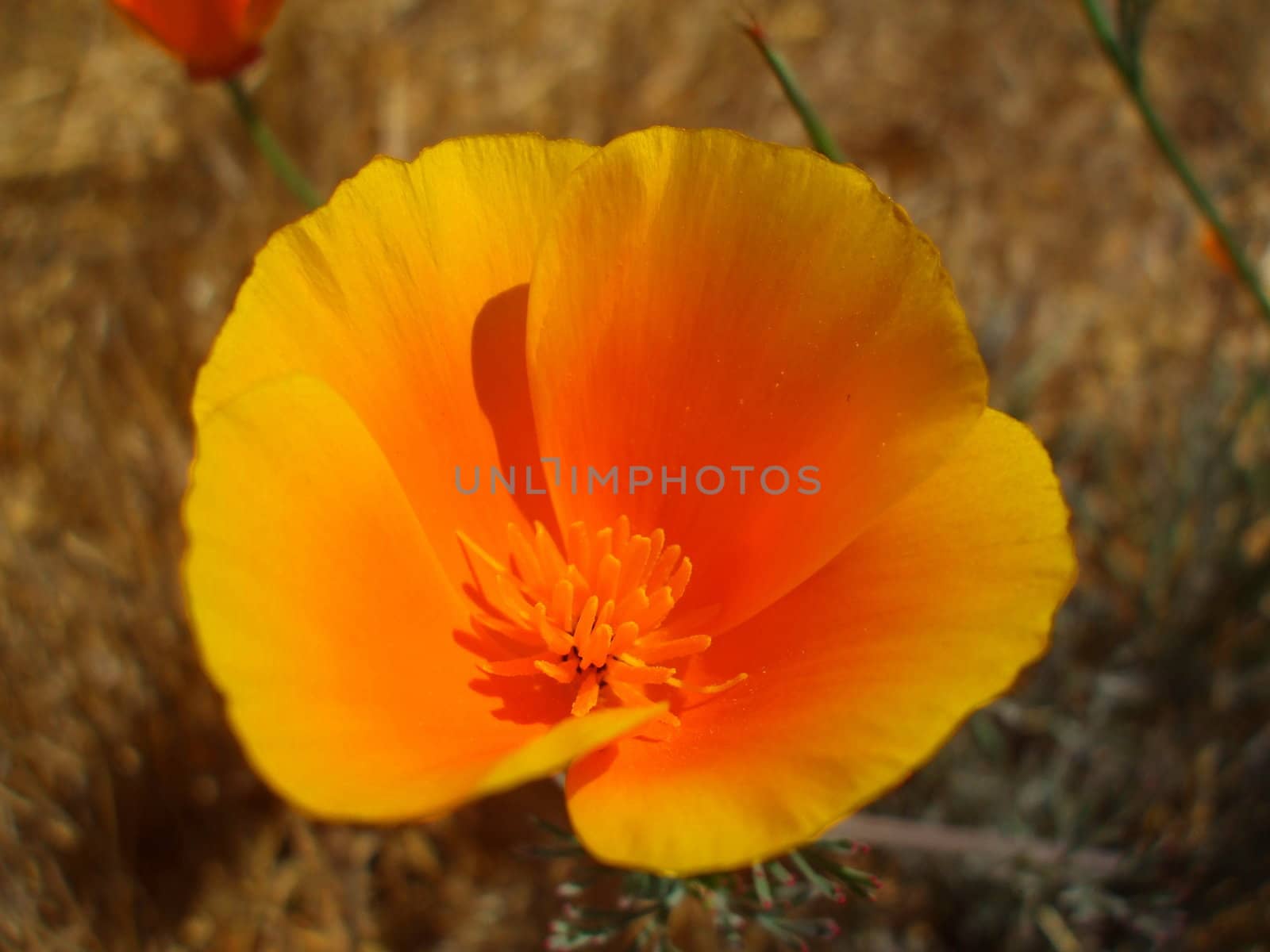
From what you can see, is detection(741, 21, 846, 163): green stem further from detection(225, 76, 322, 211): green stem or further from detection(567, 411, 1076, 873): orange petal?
detection(225, 76, 322, 211): green stem

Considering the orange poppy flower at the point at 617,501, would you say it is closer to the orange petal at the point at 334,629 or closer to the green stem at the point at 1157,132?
the orange petal at the point at 334,629

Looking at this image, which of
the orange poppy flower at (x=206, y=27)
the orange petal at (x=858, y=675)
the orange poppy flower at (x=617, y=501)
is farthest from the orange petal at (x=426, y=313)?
the orange poppy flower at (x=206, y=27)

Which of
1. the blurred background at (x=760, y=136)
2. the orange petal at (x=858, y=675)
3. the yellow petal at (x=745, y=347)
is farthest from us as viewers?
the blurred background at (x=760, y=136)

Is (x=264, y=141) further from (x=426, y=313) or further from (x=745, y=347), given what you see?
(x=745, y=347)

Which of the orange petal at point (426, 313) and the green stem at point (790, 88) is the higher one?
the green stem at point (790, 88)

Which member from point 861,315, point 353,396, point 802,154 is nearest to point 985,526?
point 861,315

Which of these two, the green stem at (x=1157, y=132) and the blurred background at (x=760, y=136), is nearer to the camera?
the green stem at (x=1157, y=132)

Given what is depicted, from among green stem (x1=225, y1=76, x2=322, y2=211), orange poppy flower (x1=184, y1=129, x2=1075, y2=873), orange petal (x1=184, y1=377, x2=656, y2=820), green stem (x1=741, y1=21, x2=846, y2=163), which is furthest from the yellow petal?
green stem (x1=225, y1=76, x2=322, y2=211)
